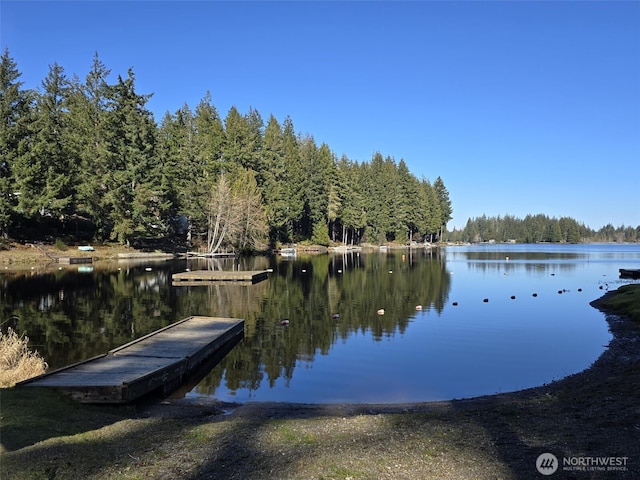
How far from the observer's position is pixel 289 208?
88375 mm

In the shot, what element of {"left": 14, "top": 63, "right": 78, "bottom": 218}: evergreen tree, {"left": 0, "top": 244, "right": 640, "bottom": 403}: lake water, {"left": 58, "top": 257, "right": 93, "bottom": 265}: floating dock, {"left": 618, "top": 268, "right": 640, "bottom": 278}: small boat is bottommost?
{"left": 0, "top": 244, "right": 640, "bottom": 403}: lake water

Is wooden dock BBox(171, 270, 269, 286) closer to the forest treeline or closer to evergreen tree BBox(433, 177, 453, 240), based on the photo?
the forest treeline

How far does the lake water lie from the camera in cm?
1406

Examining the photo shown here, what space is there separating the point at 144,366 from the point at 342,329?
34.3 feet

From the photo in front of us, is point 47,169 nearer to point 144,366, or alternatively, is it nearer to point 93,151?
point 93,151

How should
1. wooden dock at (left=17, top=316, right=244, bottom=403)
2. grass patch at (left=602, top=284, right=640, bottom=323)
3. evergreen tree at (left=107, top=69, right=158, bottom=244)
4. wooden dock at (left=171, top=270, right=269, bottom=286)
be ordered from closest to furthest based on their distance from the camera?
1. wooden dock at (left=17, top=316, right=244, bottom=403)
2. grass patch at (left=602, top=284, right=640, bottom=323)
3. wooden dock at (left=171, top=270, right=269, bottom=286)
4. evergreen tree at (left=107, top=69, right=158, bottom=244)

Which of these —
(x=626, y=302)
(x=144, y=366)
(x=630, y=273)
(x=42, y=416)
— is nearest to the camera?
(x=42, y=416)

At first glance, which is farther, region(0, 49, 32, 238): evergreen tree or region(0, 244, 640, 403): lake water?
region(0, 49, 32, 238): evergreen tree

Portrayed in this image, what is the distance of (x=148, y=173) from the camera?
204 feet

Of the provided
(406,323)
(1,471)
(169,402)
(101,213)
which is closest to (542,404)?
(169,402)

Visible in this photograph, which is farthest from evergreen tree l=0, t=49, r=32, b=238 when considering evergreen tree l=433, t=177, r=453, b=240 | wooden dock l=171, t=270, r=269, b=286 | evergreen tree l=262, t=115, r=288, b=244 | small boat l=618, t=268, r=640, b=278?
evergreen tree l=433, t=177, r=453, b=240

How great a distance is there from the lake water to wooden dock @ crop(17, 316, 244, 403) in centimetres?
69

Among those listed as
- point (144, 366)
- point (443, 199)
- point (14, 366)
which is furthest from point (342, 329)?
point (443, 199)

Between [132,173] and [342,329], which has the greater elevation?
[132,173]
